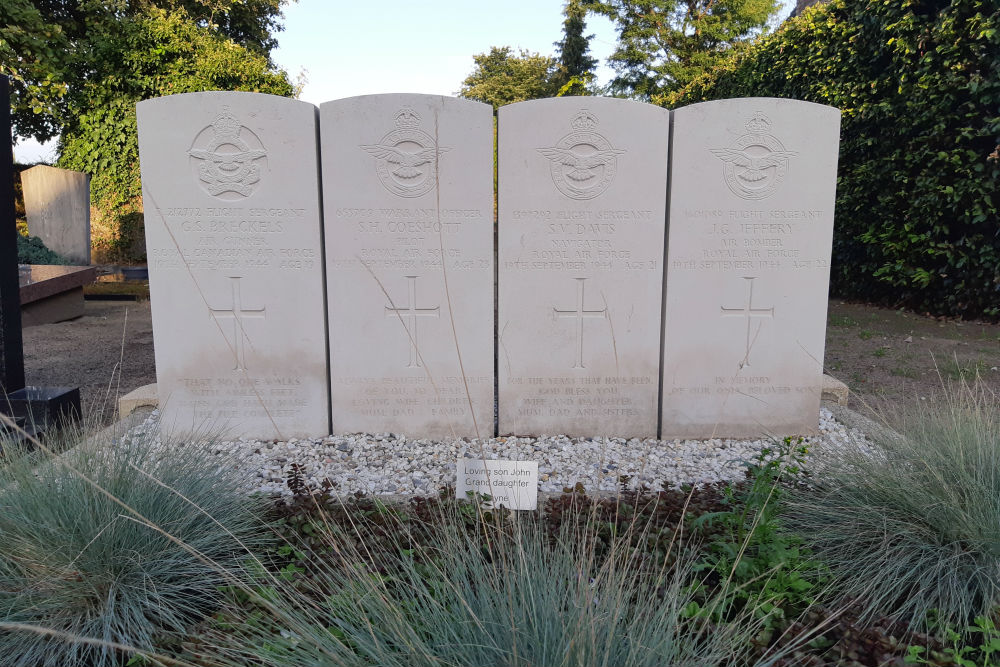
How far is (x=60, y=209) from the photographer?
1042cm

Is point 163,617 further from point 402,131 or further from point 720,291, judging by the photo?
point 720,291

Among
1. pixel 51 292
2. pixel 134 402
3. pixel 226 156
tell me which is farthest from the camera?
pixel 51 292

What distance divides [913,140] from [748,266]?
16.6 feet

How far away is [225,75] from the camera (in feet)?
37.9

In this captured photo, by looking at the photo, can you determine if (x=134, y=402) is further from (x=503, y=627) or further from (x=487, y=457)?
(x=503, y=627)

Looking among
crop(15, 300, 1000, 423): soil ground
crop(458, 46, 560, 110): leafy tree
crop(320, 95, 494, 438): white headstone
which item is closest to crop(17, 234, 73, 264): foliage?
crop(15, 300, 1000, 423): soil ground

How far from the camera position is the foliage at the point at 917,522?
2.13 metres

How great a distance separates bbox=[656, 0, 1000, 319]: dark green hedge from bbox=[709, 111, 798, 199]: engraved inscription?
14.4 ft

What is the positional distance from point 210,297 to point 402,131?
161 cm

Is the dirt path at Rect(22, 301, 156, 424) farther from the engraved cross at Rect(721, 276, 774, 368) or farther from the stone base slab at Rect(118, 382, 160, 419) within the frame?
the engraved cross at Rect(721, 276, 774, 368)

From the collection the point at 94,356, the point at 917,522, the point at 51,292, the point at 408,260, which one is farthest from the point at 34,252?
the point at 917,522

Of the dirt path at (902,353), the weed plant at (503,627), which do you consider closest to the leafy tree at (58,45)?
the weed plant at (503,627)

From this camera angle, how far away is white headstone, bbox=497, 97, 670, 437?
13.4 feet

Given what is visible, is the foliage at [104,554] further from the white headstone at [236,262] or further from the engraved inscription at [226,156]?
the engraved inscription at [226,156]
